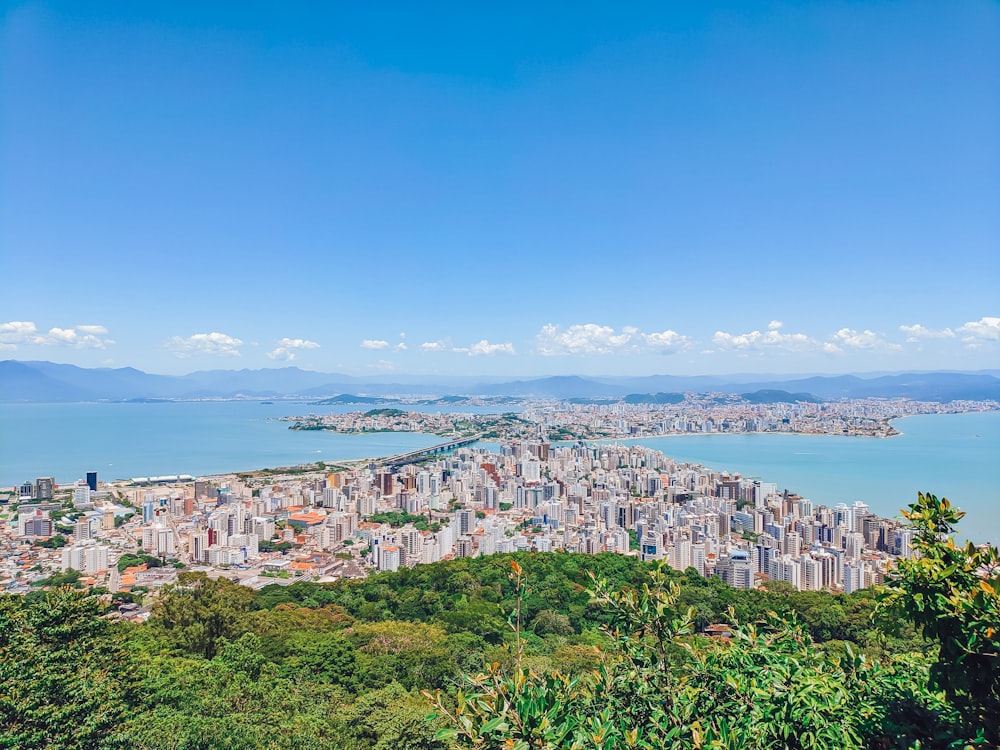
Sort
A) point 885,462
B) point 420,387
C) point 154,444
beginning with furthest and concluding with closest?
point 420,387 → point 154,444 → point 885,462

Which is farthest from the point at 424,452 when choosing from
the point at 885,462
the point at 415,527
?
the point at 885,462

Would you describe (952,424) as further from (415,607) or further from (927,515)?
(927,515)

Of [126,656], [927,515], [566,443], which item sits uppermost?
[927,515]

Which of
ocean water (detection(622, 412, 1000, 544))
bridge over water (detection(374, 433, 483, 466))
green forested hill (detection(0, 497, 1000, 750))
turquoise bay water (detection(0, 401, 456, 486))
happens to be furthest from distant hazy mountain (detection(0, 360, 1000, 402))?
green forested hill (detection(0, 497, 1000, 750))

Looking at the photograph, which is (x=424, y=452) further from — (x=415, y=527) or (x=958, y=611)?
(x=958, y=611)

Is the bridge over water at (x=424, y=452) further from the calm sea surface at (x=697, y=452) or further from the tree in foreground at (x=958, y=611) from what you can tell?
the tree in foreground at (x=958, y=611)

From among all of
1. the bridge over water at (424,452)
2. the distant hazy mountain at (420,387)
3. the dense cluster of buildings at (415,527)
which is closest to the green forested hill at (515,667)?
the dense cluster of buildings at (415,527)

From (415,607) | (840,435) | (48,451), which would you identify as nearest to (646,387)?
(840,435)
